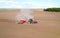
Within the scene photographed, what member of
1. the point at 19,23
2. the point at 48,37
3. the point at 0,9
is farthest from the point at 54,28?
the point at 0,9

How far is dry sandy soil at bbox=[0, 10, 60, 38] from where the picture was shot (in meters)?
0.68

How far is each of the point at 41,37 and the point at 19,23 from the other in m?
0.20

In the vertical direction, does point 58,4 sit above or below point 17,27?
above

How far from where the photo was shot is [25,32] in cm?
70

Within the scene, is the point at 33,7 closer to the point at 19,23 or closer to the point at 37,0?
the point at 37,0

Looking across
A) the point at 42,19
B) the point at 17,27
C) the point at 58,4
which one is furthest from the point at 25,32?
the point at 58,4

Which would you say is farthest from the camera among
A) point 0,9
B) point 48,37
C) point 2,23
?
point 0,9

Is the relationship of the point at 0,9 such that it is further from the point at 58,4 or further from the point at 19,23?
the point at 58,4

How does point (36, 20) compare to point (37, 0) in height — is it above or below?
below

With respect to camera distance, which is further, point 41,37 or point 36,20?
point 36,20

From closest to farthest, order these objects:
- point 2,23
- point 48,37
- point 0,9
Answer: point 48,37
point 2,23
point 0,9

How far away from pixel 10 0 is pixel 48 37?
52 centimetres

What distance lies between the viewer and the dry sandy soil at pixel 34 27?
0.68 metres

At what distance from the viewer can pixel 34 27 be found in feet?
2.43
